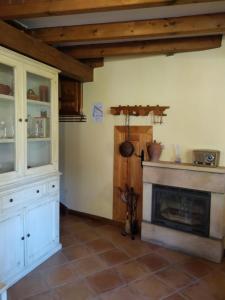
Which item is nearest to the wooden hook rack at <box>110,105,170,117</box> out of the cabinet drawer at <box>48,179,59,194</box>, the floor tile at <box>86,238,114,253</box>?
the cabinet drawer at <box>48,179,59,194</box>

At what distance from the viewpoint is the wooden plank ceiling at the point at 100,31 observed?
186 cm

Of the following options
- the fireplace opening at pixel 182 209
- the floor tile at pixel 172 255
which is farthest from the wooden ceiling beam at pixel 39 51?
the floor tile at pixel 172 255

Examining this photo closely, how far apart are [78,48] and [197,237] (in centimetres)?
269

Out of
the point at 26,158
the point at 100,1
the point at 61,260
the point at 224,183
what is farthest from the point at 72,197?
the point at 100,1

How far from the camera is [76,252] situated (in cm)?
296

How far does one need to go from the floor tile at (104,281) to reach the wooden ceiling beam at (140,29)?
2380mm

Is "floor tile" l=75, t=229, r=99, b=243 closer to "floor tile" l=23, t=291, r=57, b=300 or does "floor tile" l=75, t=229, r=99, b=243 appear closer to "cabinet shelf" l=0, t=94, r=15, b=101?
"floor tile" l=23, t=291, r=57, b=300

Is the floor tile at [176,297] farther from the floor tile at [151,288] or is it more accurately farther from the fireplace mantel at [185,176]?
the fireplace mantel at [185,176]

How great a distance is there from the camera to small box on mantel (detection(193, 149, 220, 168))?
284cm

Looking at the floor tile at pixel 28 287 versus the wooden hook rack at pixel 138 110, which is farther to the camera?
the wooden hook rack at pixel 138 110

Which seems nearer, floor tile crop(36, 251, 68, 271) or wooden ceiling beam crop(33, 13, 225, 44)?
wooden ceiling beam crop(33, 13, 225, 44)

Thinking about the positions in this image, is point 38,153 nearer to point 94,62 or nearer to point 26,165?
point 26,165

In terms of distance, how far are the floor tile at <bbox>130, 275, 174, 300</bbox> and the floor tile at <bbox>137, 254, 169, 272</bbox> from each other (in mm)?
196

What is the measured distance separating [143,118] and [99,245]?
1.75 meters
